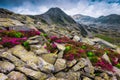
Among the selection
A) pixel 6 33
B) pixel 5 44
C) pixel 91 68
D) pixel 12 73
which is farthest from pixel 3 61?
pixel 91 68

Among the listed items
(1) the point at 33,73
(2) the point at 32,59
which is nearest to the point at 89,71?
(2) the point at 32,59

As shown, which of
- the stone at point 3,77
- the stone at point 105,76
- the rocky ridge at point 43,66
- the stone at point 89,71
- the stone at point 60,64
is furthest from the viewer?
the stone at point 105,76

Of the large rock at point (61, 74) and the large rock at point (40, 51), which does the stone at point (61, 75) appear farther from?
the large rock at point (40, 51)

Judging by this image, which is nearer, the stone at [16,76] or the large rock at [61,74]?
the stone at [16,76]

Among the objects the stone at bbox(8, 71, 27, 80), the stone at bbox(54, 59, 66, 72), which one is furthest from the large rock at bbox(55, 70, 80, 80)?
the stone at bbox(8, 71, 27, 80)

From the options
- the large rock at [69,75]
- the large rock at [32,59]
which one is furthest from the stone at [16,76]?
the large rock at [69,75]

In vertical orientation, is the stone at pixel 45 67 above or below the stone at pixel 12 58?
below

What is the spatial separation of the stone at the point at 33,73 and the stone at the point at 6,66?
0.64 meters

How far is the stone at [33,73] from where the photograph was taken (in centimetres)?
1580

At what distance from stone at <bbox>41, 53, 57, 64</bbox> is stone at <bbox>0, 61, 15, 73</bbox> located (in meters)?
4.02

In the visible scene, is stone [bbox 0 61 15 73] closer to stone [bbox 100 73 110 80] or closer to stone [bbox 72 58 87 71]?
stone [bbox 72 58 87 71]

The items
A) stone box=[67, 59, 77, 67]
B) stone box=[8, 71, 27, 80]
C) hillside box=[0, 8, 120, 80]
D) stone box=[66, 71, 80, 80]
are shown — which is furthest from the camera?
stone box=[67, 59, 77, 67]

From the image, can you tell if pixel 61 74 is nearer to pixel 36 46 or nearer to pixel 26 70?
pixel 26 70

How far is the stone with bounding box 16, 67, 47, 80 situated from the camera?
1580 cm
